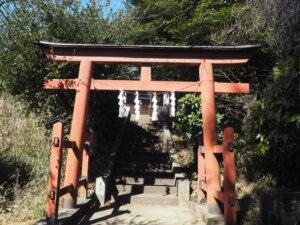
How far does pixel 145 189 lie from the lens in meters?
7.19

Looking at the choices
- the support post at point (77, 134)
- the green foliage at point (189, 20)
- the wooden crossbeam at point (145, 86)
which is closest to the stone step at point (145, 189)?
the support post at point (77, 134)

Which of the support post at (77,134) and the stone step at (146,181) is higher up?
the support post at (77,134)

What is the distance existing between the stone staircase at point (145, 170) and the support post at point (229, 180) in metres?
2.52

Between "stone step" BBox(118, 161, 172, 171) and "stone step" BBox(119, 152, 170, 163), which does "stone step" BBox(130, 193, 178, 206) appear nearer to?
"stone step" BBox(118, 161, 172, 171)

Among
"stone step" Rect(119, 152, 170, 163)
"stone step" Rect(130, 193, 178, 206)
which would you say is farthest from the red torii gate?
"stone step" Rect(119, 152, 170, 163)

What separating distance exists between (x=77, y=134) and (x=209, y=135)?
9.62 ft

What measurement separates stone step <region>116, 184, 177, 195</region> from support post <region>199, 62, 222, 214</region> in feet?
6.99

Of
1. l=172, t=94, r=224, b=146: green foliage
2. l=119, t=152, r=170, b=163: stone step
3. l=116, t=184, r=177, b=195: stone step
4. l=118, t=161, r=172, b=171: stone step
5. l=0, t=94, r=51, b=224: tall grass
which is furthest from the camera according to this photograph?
l=119, t=152, r=170, b=163: stone step

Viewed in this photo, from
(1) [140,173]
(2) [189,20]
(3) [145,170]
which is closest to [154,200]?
(1) [140,173]

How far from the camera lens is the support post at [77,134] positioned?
17.2 feet

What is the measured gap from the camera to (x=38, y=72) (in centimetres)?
664

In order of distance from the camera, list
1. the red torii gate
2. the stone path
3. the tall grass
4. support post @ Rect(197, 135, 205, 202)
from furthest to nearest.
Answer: support post @ Rect(197, 135, 205, 202)
the red torii gate
the stone path
the tall grass

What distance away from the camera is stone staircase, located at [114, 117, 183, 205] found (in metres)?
6.84

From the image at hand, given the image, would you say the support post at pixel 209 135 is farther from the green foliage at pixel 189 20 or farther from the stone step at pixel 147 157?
the stone step at pixel 147 157
